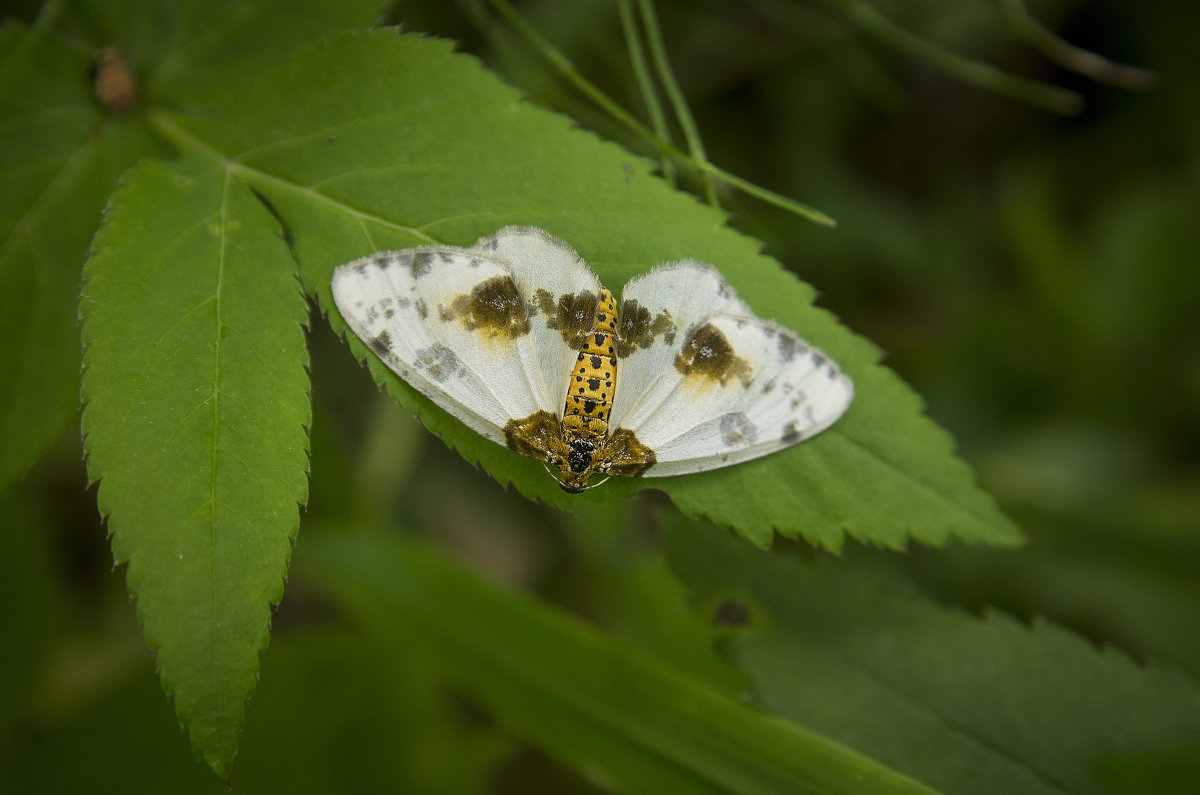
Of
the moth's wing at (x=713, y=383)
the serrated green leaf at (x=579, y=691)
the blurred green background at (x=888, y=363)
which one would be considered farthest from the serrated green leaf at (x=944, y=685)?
the blurred green background at (x=888, y=363)

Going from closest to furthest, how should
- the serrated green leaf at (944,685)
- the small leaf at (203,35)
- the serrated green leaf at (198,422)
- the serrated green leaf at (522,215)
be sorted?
the serrated green leaf at (198,422) < the serrated green leaf at (522,215) < the serrated green leaf at (944,685) < the small leaf at (203,35)

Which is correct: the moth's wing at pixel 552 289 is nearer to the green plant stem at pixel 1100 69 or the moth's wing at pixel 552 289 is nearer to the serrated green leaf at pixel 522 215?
the serrated green leaf at pixel 522 215

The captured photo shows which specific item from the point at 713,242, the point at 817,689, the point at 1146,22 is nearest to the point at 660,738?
the point at 817,689

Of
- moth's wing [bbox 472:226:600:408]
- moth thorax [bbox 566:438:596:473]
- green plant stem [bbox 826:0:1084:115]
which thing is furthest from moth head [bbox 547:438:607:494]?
green plant stem [bbox 826:0:1084:115]

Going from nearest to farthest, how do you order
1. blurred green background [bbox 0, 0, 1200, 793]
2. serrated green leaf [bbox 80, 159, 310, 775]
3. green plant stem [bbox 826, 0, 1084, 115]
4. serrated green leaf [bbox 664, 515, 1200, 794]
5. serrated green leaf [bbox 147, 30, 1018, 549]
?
serrated green leaf [bbox 80, 159, 310, 775], serrated green leaf [bbox 147, 30, 1018, 549], serrated green leaf [bbox 664, 515, 1200, 794], blurred green background [bbox 0, 0, 1200, 793], green plant stem [bbox 826, 0, 1084, 115]

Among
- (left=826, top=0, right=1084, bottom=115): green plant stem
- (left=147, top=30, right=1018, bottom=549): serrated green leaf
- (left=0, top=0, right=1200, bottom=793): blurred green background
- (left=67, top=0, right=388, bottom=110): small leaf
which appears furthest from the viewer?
(left=826, top=0, right=1084, bottom=115): green plant stem

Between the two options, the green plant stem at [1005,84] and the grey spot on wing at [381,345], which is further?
the green plant stem at [1005,84]

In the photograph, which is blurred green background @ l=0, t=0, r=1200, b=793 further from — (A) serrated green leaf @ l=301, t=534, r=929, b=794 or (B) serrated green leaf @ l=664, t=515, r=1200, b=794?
(B) serrated green leaf @ l=664, t=515, r=1200, b=794

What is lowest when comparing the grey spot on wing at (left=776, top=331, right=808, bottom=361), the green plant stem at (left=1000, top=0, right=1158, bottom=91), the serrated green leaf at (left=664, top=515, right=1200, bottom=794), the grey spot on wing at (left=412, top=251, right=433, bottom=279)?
the serrated green leaf at (left=664, top=515, right=1200, bottom=794)
